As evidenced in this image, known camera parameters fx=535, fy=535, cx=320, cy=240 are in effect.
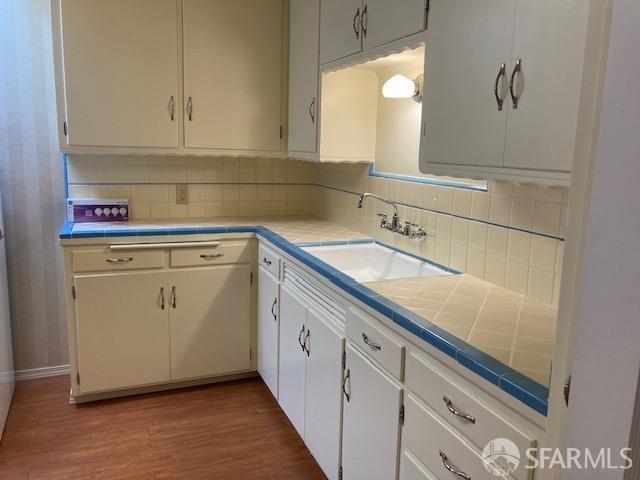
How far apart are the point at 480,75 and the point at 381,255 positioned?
1249 millimetres

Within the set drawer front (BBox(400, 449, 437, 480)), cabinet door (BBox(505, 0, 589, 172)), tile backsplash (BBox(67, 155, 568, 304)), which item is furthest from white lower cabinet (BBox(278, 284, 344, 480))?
cabinet door (BBox(505, 0, 589, 172))

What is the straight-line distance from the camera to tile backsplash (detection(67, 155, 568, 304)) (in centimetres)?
178

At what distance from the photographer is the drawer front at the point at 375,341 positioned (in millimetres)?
1565

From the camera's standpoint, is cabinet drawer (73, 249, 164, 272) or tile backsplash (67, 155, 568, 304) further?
cabinet drawer (73, 249, 164, 272)

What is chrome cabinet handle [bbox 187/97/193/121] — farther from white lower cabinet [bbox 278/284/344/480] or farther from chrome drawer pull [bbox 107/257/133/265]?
white lower cabinet [bbox 278/284/344/480]

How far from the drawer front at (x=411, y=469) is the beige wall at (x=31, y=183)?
240cm

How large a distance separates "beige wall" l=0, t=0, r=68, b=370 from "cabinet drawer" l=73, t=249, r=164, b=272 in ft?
1.68

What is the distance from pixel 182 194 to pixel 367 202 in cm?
118

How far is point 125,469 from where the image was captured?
7.62 feet

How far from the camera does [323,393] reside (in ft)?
7.03

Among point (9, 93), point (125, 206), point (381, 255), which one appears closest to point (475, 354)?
point (381, 255)

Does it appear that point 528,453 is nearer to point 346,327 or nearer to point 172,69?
point 346,327

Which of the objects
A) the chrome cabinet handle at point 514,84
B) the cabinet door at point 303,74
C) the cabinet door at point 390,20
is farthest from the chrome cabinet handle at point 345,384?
the cabinet door at point 303,74

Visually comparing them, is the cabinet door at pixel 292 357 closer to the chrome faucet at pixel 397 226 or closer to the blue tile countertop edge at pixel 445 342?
the blue tile countertop edge at pixel 445 342
